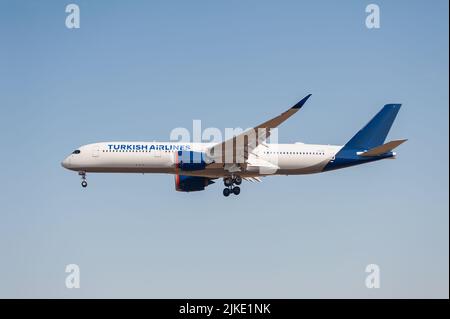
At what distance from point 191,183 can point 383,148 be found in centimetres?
1637

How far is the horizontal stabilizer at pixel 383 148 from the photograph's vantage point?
6775cm

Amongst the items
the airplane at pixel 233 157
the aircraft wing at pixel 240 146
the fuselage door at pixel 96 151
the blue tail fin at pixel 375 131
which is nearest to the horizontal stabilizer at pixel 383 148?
the airplane at pixel 233 157

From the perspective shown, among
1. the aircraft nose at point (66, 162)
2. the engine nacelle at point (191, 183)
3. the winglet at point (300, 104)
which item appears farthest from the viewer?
the engine nacelle at point (191, 183)

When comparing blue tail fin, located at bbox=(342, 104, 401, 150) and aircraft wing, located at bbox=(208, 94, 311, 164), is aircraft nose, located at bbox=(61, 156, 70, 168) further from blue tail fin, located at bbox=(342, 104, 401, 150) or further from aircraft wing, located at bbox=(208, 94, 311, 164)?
blue tail fin, located at bbox=(342, 104, 401, 150)

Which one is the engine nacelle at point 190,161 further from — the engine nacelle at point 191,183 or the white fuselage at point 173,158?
the engine nacelle at point 191,183

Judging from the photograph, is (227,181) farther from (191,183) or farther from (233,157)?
(191,183)

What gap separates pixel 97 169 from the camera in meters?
67.9

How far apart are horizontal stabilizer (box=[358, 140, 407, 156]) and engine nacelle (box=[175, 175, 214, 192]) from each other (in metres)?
13.4

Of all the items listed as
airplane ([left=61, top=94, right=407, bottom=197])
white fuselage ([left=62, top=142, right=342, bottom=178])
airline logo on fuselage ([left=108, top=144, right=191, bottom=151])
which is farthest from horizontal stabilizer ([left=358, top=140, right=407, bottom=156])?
airline logo on fuselage ([left=108, top=144, right=191, bottom=151])

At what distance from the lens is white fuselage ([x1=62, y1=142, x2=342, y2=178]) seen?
67.2m

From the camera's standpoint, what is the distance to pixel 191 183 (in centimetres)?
7375
